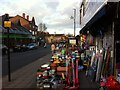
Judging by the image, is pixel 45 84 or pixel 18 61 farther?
pixel 18 61

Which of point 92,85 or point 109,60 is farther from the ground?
point 109,60

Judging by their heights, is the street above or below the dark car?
below

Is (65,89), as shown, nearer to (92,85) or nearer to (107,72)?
(92,85)

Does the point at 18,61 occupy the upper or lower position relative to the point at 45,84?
lower

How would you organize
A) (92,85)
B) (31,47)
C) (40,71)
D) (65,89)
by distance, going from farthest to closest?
(31,47)
(40,71)
(92,85)
(65,89)

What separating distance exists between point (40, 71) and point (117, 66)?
134 inches

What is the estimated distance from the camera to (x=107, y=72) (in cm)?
1198

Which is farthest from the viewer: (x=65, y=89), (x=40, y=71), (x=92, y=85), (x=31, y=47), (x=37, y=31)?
(x=37, y=31)

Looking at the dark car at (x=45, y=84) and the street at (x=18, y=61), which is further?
the street at (x=18, y=61)

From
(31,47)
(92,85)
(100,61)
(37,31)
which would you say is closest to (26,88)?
(92,85)

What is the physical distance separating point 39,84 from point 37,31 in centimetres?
12338

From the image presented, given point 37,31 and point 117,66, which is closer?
point 117,66

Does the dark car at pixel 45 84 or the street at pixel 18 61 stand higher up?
the dark car at pixel 45 84

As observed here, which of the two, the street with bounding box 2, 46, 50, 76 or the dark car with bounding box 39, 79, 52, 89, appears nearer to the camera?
the dark car with bounding box 39, 79, 52, 89
